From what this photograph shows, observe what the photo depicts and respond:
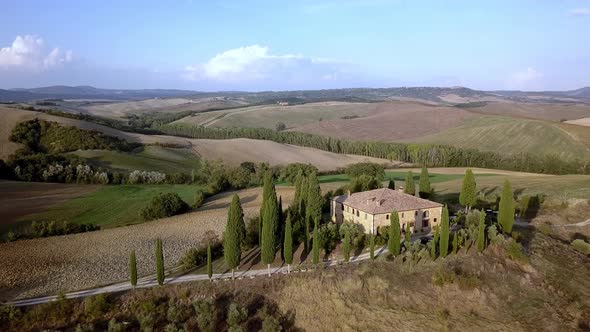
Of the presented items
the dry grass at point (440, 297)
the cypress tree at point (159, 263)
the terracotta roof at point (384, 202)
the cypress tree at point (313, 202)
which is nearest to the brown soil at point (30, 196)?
the cypress tree at point (159, 263)

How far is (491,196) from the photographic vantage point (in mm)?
53875

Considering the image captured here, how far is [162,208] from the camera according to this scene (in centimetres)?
4731

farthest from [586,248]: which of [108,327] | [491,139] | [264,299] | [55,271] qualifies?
[491,139]

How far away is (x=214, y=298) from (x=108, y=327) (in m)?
6.44

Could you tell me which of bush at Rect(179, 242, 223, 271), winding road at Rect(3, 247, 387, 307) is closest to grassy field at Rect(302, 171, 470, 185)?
bush at Rect(179, 242, 223, 271)

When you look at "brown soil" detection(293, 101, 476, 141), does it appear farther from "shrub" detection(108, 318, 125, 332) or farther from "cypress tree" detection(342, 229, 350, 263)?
"shrub" detection(108, 318, 125, 332)

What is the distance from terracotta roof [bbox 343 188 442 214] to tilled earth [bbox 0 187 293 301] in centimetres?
1120

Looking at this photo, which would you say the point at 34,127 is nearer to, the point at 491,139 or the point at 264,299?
the point at 264,299

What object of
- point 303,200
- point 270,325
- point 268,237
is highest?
point 303,200

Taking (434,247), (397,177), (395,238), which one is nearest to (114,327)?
(395,238)

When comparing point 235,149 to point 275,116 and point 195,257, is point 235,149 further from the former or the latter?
point 275,116

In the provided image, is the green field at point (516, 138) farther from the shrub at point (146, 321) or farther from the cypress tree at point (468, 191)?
the shrub at point (146, 321)

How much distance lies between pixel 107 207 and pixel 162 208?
694 cm

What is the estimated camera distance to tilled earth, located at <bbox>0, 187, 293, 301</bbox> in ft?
102
